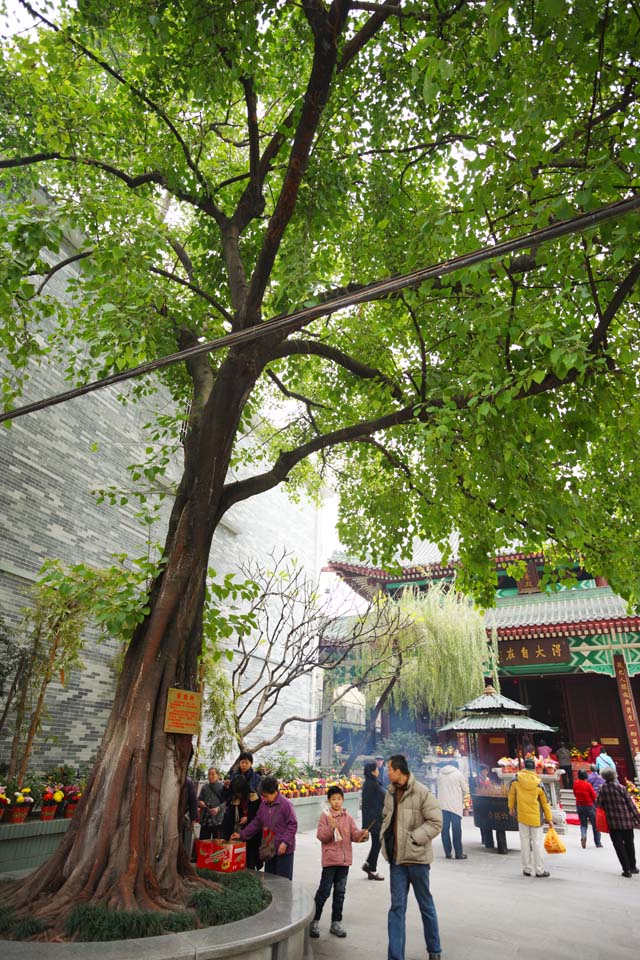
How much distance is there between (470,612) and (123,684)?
14406 millimetres

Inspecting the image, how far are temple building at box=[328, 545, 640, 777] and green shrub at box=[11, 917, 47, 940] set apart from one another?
528 inches

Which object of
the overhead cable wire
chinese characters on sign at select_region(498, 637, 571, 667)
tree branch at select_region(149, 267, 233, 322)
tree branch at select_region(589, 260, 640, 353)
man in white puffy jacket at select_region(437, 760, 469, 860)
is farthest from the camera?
chinese characters on sign at select_region(498, 637, 571, 667)

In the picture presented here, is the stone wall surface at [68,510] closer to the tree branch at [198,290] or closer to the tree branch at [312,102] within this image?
the tree branch at [198,290]

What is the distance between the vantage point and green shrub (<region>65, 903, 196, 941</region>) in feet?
12.1

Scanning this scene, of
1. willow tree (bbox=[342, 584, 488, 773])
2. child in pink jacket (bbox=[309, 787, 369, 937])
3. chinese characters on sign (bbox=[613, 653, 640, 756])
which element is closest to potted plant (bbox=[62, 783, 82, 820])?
child in pink jacket (bbox=[309, 787, 369, 937])

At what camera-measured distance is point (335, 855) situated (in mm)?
5172

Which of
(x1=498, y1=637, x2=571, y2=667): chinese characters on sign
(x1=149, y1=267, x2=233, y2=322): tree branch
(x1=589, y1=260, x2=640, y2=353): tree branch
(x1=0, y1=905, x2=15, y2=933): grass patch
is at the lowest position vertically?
(x1=0, y1=905, x2=15, y2=933): grass patch

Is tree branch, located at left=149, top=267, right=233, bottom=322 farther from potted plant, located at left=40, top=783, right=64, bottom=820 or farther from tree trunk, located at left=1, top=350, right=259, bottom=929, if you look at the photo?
potted plant, located at left=40, top=783, right=64, bottom=820

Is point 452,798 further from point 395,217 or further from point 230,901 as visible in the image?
point 395,217

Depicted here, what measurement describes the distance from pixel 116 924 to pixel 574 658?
15.9 meters

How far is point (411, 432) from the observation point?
7438mm

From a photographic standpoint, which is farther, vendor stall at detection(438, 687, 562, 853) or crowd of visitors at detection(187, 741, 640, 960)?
vendor stall at detection(438, 687, 562, 853)

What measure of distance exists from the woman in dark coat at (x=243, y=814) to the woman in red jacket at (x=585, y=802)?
713cm

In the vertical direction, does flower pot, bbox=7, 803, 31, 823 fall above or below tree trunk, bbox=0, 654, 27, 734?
below
